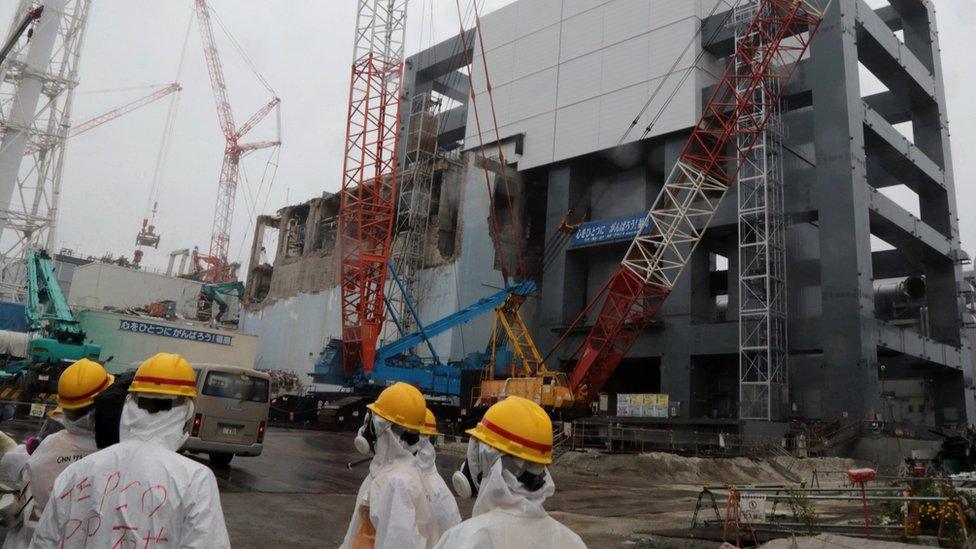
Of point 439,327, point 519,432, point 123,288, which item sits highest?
point 123,288

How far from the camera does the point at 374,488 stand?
3.94 meters

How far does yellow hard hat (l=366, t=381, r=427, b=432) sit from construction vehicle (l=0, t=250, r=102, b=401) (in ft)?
78.9

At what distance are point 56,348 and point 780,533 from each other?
27.5 metres

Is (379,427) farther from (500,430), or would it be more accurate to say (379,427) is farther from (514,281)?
(514,281)

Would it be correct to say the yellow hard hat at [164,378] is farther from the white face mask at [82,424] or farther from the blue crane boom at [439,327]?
the blue crane boom at [439,327]

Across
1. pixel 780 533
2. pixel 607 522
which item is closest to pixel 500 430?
pixel 780 533

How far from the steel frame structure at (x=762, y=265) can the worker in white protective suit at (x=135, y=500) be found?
3471cm

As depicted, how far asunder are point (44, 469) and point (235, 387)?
11.2 meters

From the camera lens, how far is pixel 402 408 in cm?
437

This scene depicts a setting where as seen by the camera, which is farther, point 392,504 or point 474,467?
point 392,504

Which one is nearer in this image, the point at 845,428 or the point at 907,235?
the point at 845,428

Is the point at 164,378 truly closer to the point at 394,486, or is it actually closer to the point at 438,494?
the point at 394,486

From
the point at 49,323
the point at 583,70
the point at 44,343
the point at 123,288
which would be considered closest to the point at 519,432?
the point at 44,343

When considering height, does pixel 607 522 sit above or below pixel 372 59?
below
